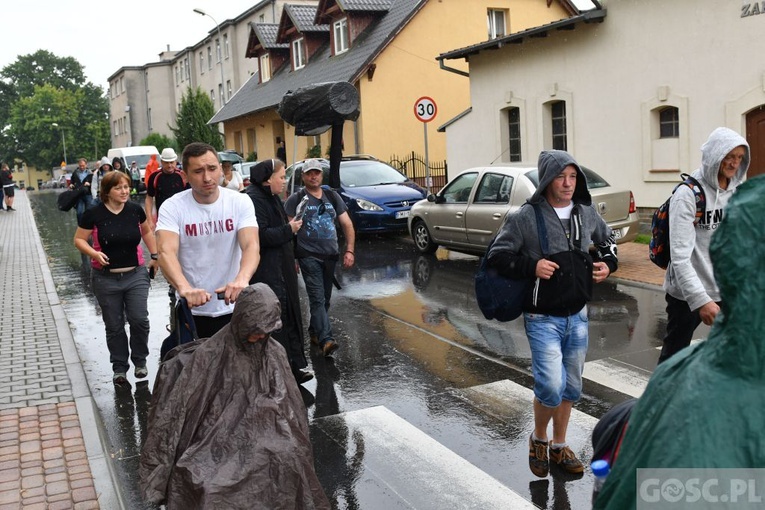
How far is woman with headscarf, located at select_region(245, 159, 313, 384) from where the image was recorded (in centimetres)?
637

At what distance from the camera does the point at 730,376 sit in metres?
1.30

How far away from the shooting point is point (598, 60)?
54.7ft

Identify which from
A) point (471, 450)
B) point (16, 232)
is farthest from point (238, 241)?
point (16, 232)

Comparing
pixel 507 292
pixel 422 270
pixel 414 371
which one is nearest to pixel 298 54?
pixel 422 270

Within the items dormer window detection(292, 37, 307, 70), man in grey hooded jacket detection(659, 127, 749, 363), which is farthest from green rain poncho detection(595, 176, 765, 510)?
dormer window detection(292, 37, 307, 70)

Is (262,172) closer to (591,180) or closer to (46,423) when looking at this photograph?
(46,423)

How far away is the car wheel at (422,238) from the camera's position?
14.8 m

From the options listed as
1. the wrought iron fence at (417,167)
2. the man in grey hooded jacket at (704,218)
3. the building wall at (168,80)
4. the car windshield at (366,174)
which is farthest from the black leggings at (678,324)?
the building wall at (168,80)

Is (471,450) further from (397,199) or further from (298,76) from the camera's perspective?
(298,76)

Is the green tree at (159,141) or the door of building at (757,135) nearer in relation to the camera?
the door of building at (757,135)

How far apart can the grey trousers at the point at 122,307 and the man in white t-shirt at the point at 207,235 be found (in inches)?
97.2

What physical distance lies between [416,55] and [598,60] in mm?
13479

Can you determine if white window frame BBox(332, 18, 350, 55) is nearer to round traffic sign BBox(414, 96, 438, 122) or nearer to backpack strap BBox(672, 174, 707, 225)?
round traffic sign BBox(414, 96, 438, 122)

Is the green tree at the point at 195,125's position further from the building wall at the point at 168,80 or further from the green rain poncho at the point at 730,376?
the green rain poncho at the point at 730,376
